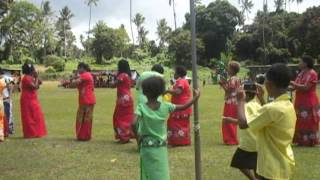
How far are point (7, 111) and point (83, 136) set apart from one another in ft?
8.62

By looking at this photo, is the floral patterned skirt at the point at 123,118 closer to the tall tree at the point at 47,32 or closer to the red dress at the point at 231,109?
the red dress at the point at 231,109

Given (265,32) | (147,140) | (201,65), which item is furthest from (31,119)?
(201,65)

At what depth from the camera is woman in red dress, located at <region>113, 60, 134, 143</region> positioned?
13078 millimetres

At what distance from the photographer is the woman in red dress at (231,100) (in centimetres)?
1194

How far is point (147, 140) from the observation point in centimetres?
638

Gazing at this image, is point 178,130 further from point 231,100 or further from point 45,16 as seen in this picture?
point 45,16

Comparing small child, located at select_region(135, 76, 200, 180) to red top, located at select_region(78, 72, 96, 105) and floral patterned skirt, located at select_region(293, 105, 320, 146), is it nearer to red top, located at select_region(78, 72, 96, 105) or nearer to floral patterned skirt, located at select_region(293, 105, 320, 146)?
floral patterned skirt, located at select_region(293, 105, 320, 146)

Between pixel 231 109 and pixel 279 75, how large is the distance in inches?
279

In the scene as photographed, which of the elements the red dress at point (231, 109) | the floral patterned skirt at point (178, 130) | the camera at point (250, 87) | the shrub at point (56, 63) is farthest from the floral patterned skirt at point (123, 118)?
the shrub at point (56, 63)

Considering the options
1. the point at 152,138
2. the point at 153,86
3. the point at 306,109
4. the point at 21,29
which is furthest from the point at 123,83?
the point at 21,29

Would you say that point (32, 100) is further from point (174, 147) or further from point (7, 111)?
point (174, 147)

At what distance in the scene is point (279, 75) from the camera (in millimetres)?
5512

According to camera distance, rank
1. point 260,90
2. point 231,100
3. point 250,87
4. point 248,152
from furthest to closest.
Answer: point 231,100 < point 250,87 < point 248,152 < point 260,90

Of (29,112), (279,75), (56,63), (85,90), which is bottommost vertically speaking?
(29,112)
